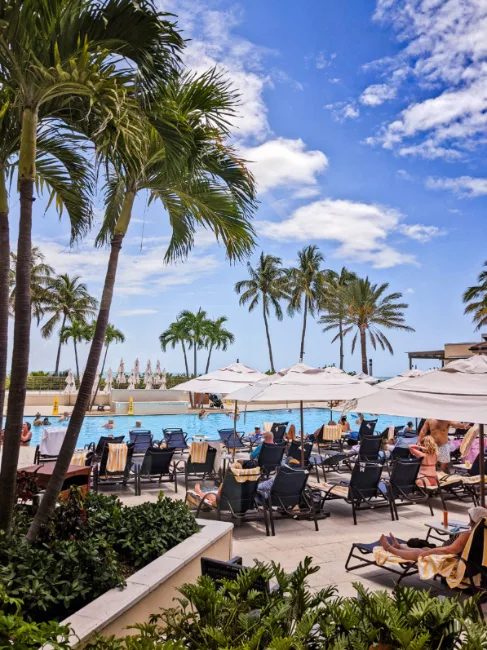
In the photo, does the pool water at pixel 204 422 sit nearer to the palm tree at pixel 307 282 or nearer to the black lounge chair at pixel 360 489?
the black lounge chair at pixel 360 489

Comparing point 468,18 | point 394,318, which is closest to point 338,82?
point 468,18

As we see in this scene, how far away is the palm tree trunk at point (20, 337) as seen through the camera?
168 inches

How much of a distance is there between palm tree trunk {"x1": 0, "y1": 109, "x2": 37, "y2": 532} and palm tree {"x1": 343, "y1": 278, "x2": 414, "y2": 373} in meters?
37.2

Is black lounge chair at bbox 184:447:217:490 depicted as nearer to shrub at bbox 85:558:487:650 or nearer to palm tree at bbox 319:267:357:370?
shrub at bbox 85:558:487:650

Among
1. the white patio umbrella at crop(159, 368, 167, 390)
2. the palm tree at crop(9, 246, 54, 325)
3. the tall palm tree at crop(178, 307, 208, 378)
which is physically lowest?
the white patio umbrella at crop(159, 368, 167, 390)

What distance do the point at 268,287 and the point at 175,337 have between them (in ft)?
39.6

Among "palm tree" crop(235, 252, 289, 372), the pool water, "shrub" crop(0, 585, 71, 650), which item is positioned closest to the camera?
"shrub" crop(0, 585, 71, 650)

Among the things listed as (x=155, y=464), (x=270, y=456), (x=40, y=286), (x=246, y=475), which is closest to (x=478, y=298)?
(x=270, y=456)

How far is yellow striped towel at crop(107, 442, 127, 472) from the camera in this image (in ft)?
32.2

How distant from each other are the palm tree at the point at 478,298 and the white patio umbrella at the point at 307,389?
28048 millimetres

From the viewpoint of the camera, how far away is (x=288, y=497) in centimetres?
778

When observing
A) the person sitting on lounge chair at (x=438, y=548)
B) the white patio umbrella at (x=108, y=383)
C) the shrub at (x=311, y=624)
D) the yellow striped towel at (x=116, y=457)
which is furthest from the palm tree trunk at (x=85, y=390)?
the white patio umbrella at (x=108, y=383)

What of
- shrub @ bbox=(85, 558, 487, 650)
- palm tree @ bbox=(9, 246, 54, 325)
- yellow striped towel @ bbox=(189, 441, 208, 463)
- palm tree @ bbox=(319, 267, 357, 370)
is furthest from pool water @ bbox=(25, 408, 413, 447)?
palm tree @ bbox=(9, 246, 54, 325)

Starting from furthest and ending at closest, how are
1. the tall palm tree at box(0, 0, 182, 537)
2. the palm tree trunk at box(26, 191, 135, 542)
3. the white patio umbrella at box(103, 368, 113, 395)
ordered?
the white patio umbrella at box(103, 368, 113, 395) → the palm tree trunk at box(26, 191, 135, 542) → the tall palm tree at box(0, 0, 182, 537)
